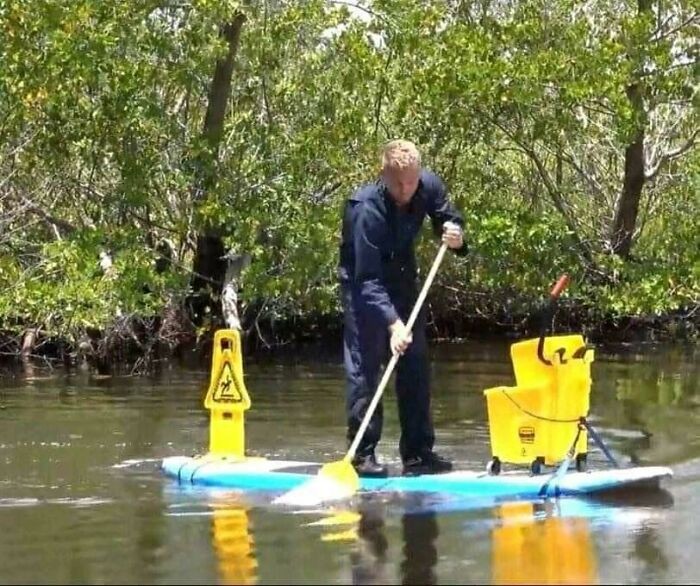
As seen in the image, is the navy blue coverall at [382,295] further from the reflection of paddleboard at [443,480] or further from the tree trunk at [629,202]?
the tree trunk at [629,202]

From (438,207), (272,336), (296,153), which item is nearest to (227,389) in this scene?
(438,207)

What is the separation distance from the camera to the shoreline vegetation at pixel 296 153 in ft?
52.6

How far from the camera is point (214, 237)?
1775 cm

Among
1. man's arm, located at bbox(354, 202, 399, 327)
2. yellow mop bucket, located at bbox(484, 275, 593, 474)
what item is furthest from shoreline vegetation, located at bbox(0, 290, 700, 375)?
yellow mop bucket, located at bbox(484, 275, 593, 474)

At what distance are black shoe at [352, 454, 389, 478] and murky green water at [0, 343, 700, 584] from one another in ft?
1.35

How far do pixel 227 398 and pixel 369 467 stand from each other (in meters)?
1.03

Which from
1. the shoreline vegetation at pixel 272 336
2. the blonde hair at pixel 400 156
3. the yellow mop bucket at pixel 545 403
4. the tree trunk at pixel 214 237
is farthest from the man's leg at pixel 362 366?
the tree trunk at pixel 214 237

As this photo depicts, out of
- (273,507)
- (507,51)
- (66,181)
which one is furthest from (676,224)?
(273,507)

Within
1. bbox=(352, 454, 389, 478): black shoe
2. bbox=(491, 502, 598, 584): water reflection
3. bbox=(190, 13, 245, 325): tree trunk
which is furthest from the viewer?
bbox=(190, 13, 245, 325): tree trunk

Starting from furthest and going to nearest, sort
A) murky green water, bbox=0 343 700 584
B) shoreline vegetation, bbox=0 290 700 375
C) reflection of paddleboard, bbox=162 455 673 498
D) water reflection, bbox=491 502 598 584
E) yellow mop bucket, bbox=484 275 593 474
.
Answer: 1. shoreline vegetation, bbox=0 290 700 375
2. yellow mop bucket, bbox=484 275 593 474
3. reflection of paddleboard, bbox=162 455 673 498
4. murky green water, bbox=0 343 700 584
5. water reflection, bbox=491 502 598 584

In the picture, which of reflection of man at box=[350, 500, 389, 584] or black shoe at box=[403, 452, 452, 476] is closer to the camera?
reflection of man at box=[350, 500, 389, 584]

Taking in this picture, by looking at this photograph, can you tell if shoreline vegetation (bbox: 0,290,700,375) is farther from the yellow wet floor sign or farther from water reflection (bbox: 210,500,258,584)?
water reflection (bbox: 210,500,258,584)

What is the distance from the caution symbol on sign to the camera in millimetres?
7941

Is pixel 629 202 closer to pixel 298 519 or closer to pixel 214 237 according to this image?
pixel 214 237
